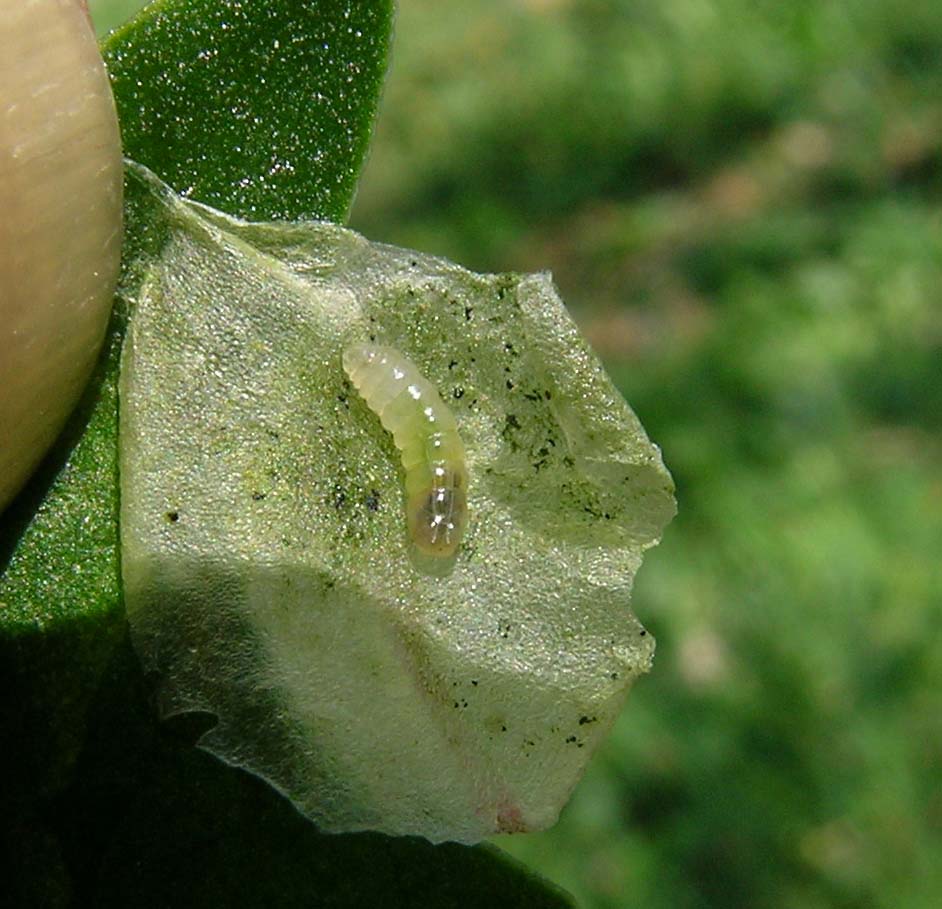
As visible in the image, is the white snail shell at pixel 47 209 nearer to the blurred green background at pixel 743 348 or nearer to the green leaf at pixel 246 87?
the green leaf at pixel 246 87

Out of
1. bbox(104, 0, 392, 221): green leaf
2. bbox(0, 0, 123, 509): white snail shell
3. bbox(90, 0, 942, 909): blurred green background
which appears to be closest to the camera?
bbox(0, 0, 123, 509): white snail shell

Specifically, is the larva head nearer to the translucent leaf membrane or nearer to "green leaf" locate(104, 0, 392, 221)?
the translucent leaf membrane

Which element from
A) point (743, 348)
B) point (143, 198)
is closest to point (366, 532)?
point (143, 198)

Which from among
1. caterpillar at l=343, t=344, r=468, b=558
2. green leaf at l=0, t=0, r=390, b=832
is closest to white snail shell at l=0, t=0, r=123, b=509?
green leaf at l=0, t=0, r=390, b=832

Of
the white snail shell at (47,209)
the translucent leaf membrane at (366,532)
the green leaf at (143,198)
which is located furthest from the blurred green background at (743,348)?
the white snail shell at (47,209)

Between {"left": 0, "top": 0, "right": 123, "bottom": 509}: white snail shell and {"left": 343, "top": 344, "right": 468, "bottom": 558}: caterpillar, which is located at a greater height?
{"left": 0, "top": 0, "right": 123, "bottom": 509}: white snail shell

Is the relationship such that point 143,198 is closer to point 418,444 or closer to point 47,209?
point 47,209
